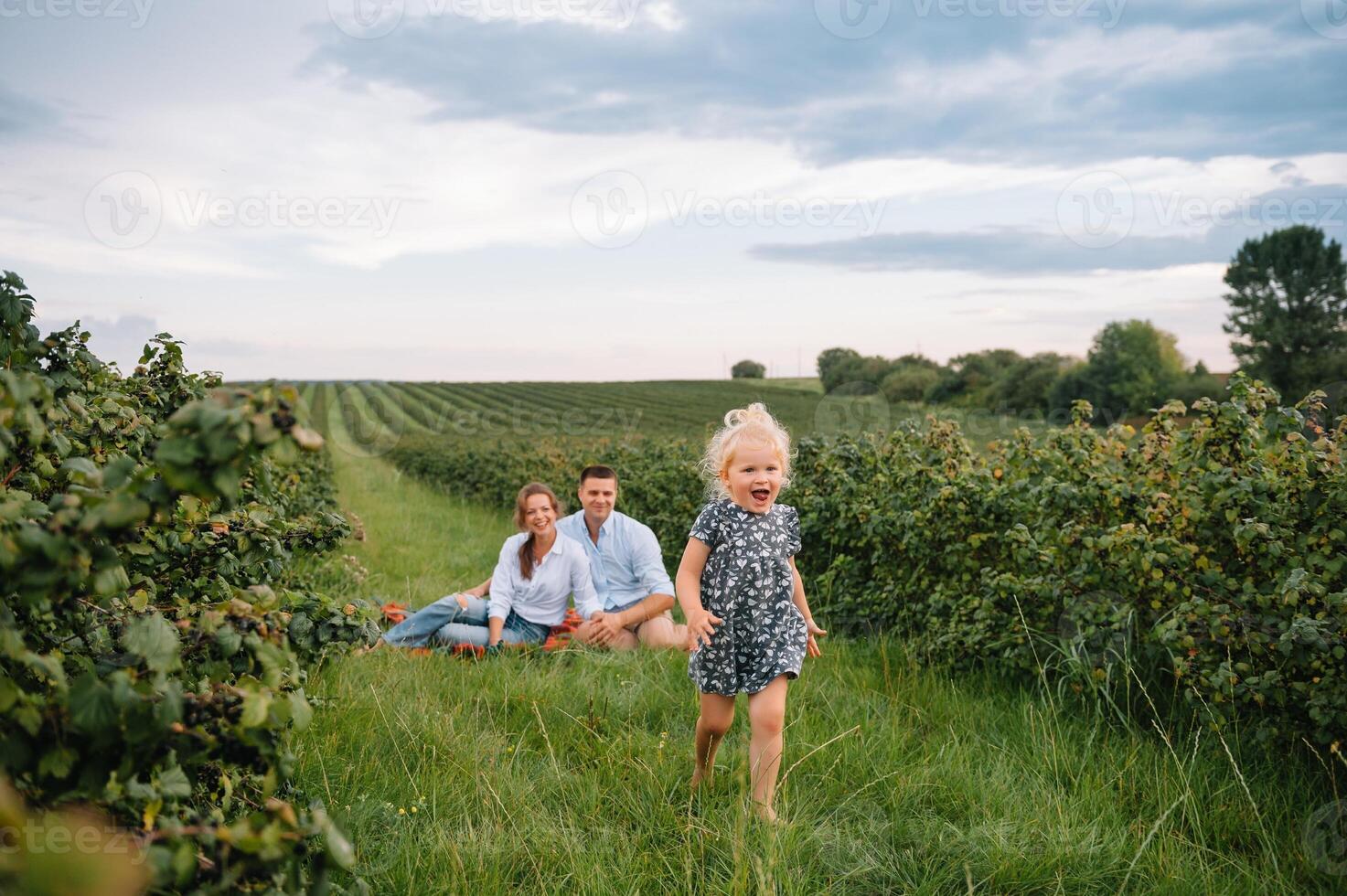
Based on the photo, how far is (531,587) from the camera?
21.3ft

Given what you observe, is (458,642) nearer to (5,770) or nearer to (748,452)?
(748,452)

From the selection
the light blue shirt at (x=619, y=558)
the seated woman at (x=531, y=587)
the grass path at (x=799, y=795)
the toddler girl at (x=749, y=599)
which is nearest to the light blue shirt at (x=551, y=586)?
the seated woman at (x=531, y=587)

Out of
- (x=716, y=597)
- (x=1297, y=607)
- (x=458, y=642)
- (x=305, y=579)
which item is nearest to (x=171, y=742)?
(x=716, y=597)

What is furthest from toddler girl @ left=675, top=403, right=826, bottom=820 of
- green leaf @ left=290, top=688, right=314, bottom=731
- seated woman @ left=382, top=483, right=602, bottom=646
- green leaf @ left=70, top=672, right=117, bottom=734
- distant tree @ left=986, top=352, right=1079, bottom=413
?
distant tree @ left=986, top=352, right=1079, bottom=413

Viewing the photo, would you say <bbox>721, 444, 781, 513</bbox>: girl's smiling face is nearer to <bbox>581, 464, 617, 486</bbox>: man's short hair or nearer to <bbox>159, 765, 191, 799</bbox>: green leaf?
<bbox>159, 765, 191, 799</bbox>: green leaf

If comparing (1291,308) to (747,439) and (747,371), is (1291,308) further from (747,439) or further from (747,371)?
(747,439)

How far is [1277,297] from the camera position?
6228cm

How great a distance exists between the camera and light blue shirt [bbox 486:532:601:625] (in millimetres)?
6484

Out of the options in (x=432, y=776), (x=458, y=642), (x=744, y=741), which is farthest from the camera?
(x=458, y=642)

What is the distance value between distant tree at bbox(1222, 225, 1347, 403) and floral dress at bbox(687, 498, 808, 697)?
217 feet

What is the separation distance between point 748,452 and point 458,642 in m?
3.19

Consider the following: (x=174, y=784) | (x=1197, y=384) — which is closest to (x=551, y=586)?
(x=174, y=784)

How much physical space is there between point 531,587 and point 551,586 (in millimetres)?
137

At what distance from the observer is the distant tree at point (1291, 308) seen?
59.8 m
